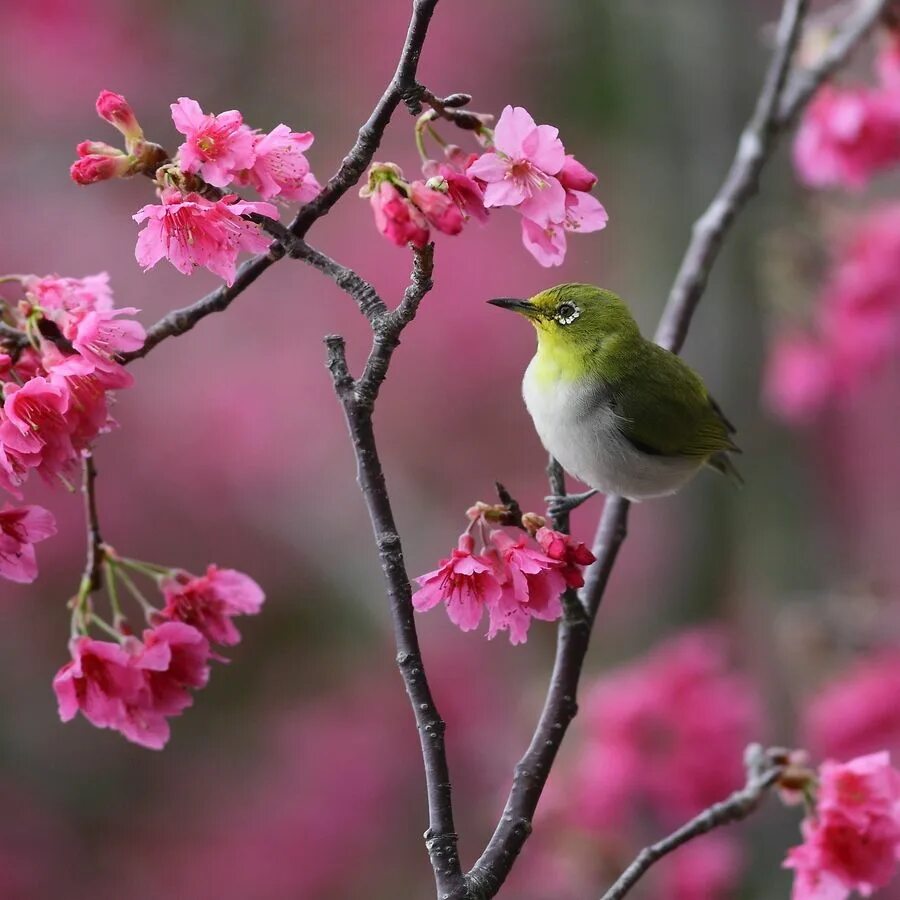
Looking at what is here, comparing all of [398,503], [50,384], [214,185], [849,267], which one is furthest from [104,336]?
[398,503]

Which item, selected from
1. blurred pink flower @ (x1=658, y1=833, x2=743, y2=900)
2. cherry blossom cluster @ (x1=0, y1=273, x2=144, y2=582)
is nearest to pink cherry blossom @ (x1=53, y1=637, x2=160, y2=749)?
cherry blossom cluster @ (x1=0, y1=273, x2=144, y2=582)

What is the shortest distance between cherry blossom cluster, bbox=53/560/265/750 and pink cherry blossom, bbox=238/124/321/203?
16.6 inches

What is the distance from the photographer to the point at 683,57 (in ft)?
12.5

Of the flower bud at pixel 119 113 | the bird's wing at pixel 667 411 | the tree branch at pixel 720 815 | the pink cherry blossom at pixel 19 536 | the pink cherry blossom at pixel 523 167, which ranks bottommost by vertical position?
the tree branch at pixel 720 815

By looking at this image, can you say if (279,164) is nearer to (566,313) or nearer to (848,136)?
(566,313)

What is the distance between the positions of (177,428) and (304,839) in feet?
5.34

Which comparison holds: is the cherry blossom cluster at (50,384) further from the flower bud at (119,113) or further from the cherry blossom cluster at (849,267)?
the cherry blossom cluster at (849,267)

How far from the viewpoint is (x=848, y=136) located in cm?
245

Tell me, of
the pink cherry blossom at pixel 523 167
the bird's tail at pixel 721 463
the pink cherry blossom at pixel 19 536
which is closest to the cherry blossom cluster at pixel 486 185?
the pink cherry blossom at pixel 523 167

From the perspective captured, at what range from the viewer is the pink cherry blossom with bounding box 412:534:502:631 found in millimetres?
1198

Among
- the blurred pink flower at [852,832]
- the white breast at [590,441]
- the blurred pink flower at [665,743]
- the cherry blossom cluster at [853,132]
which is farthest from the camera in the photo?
the blurred pink flower at [665,743]

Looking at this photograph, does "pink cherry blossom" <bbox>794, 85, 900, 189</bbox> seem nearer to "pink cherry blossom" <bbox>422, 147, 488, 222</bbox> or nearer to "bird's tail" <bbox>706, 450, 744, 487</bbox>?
"bird's tail" <bbox>706, 450, 744, 487</bbox>

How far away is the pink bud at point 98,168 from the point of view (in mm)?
1196

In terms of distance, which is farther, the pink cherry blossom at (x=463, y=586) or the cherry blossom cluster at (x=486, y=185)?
the pink cherry blossom at (x=463, y=586)
